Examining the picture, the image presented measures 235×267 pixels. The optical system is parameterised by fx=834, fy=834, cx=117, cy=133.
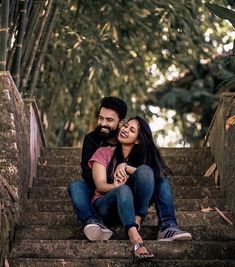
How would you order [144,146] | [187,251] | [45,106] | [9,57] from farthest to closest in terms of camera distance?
[45,106], [9,57], [144,146], [187,251]

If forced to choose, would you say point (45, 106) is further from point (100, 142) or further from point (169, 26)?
point (100, 142)

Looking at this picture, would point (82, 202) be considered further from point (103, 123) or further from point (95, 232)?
point (103, 123)

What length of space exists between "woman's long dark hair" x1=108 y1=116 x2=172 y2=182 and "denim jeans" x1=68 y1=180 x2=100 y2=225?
234mm

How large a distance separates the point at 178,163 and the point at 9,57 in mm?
1876

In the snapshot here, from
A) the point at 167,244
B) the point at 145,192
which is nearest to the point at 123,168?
the point at 145,192

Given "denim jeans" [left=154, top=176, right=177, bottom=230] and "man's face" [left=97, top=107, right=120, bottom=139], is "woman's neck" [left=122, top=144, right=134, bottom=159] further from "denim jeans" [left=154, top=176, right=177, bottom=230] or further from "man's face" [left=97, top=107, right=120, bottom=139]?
"denim jeans" [left=154, top=176, right=177, bottom=230]

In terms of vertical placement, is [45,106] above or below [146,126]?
below

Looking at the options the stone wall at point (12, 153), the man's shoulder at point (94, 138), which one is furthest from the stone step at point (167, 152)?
the man's shoulder at point (94, 138)

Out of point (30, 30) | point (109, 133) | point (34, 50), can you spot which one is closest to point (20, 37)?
point (30, 30)

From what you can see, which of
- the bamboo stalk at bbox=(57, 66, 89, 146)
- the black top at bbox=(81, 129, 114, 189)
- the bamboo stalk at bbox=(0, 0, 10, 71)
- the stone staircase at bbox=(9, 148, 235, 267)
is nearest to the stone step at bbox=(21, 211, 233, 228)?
the stone staircase at bbox=(9, 148, 235, 267)

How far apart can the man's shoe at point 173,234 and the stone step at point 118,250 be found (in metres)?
0.03

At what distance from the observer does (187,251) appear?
208 inches

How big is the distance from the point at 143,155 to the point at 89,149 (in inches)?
15.9

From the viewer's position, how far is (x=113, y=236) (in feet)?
18.5
